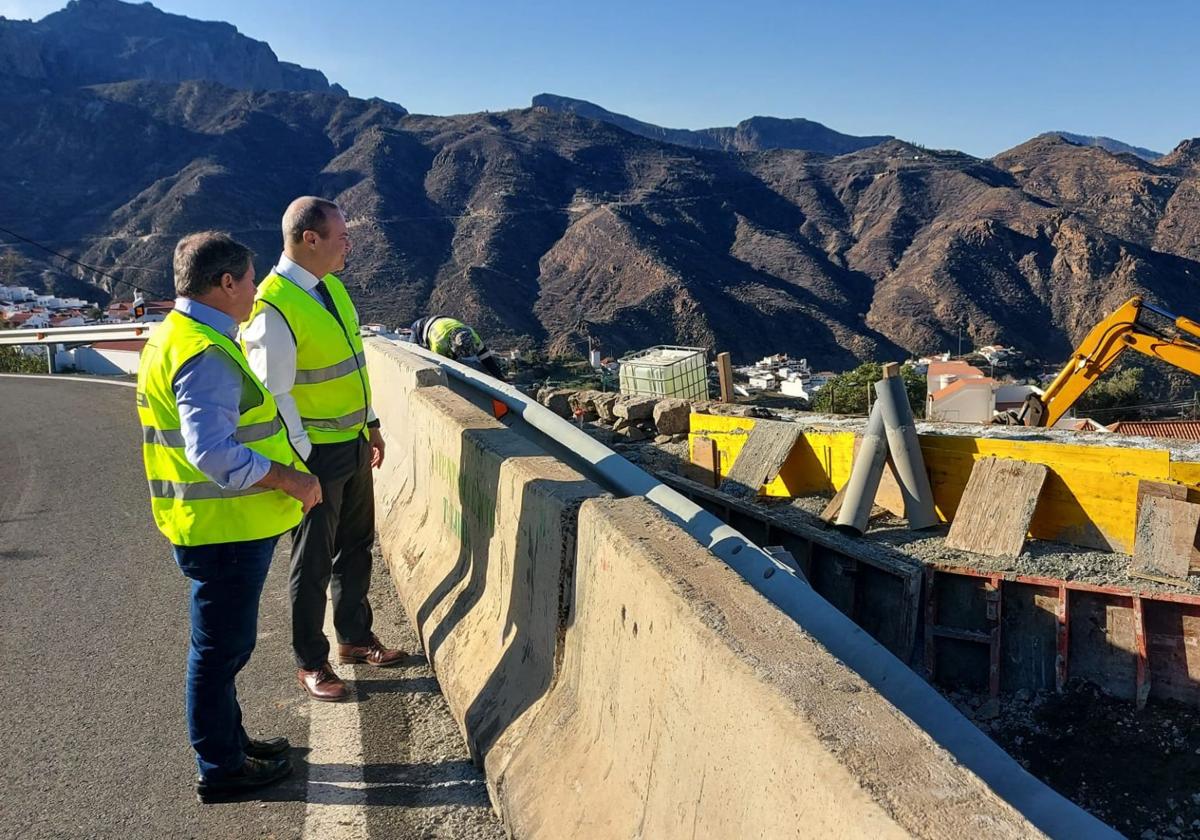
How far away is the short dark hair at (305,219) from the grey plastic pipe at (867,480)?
5.70m

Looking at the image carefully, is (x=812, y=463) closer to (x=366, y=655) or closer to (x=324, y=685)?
(x=366, y=655)

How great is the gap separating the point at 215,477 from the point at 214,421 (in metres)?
0.19

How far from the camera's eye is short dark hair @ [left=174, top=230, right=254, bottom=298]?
2994 mm

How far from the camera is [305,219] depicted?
383cm

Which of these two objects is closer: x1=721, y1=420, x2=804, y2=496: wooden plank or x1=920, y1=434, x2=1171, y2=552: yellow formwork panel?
x1=920, y1=434, x2=1171, y2=552: yellow formwork panel

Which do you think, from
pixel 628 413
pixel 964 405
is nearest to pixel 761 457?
pixel 628 413

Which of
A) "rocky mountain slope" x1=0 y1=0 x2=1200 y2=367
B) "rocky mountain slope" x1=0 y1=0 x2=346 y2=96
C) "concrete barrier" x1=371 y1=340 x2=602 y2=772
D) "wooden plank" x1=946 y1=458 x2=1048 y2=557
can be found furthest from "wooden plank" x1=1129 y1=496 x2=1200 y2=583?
"rocky mountain slope" x1=0 y1=0 x2=346 y2=96

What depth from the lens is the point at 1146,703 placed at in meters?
6.55

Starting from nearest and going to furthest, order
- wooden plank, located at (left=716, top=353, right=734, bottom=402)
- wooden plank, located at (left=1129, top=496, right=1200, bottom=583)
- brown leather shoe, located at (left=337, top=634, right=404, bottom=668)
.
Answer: brown leather shoe, located at (left=337, top=634, right=404, bottom=668), wooden plank, located at (left=1129, top=496, right=1200, bottom=583), wooden plank, located at (left=716, top=353, right=734, bottom=402)

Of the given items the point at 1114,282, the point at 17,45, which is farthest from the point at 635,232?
the point at 17,45

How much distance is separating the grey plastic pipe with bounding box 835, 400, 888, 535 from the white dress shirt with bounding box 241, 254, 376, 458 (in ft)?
18.7

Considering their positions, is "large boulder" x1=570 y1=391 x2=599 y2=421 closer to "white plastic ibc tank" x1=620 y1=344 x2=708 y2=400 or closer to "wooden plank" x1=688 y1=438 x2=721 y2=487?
"wooden plank" x1=688 y1=438 x2=721 y2=487

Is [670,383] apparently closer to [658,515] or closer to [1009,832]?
[658,515]

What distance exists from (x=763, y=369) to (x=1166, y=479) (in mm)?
55401
